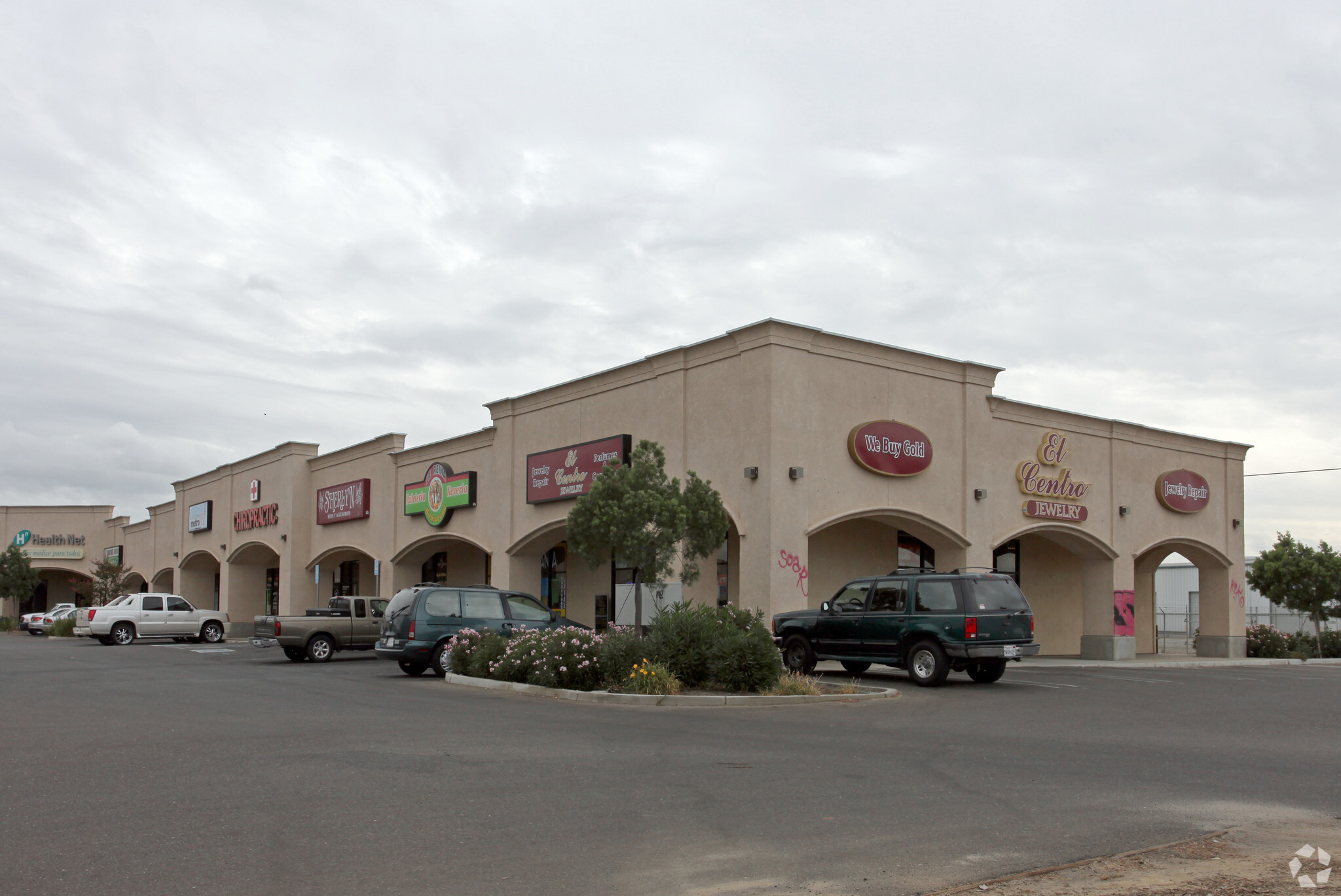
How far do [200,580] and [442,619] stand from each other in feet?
138

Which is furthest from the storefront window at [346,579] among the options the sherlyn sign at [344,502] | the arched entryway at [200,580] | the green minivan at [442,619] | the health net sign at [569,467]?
the green minivan at [442,619]

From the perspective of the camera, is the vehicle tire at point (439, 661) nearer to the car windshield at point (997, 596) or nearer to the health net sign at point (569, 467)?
the health net sign at point (569, 467)

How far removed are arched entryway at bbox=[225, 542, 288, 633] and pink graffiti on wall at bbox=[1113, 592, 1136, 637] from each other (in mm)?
34429

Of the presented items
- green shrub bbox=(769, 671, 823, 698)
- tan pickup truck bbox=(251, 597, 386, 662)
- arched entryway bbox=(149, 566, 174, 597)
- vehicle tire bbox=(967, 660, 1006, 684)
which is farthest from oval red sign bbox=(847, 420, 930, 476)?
arched entryway bbox=(149, 566, 174, 597)

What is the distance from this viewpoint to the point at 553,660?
55.1 feet

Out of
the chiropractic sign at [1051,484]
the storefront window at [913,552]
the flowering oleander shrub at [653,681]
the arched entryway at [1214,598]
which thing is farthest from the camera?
the arched entryway at [1214,598]

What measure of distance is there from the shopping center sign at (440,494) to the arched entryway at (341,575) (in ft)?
21.8

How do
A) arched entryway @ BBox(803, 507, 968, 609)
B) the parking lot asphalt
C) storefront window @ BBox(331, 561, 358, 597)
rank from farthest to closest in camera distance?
storefront window @ BBox(331, 561, 358, 597) < arched entryway @ BBox(803, 507, 968, 609) < the parking lot asphalt

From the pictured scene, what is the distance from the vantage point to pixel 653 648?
1653cm

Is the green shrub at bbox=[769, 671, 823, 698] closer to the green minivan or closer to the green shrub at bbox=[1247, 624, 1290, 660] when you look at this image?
the green minivan

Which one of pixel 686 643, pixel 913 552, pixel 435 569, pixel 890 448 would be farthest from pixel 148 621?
pixel 686 643

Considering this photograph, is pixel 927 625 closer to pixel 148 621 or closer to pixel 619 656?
pixel 619 656

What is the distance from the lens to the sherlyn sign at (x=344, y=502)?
39062mm

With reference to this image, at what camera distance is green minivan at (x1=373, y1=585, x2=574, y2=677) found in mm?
20859
